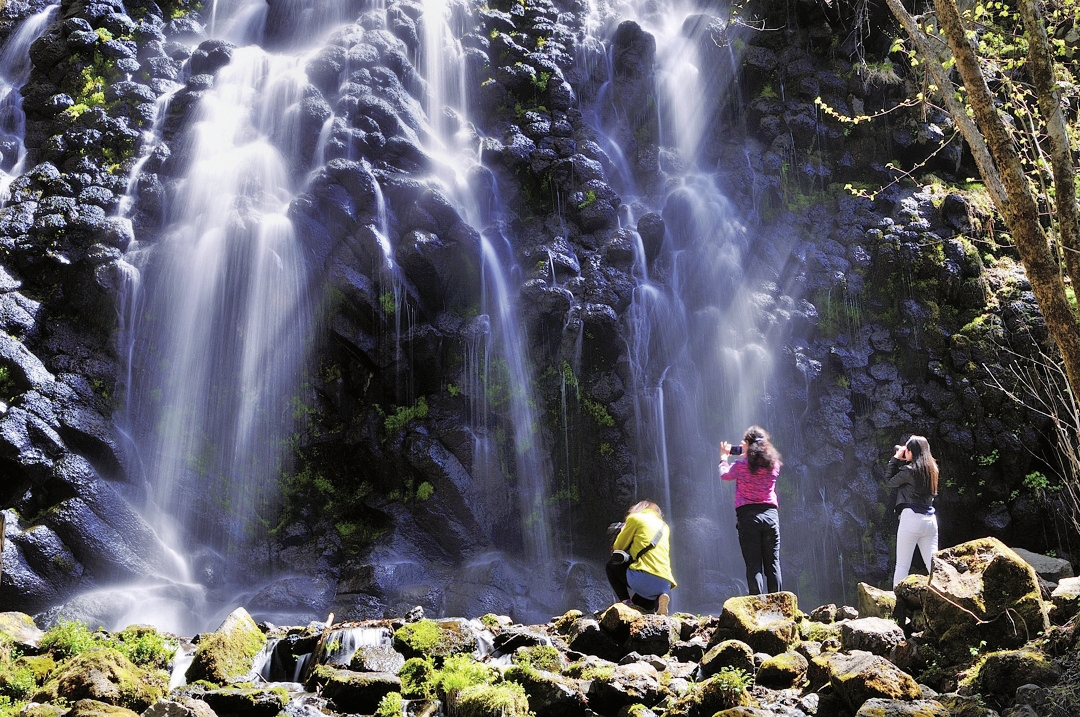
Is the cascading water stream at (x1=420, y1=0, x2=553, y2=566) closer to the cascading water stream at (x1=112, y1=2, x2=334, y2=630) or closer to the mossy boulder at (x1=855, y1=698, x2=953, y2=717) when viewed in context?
the cascading water stream at (x1=112, y1=2, x2=334, y2=630)

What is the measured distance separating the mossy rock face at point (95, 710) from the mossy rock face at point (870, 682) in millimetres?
4755

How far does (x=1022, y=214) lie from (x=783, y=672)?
3.61 m

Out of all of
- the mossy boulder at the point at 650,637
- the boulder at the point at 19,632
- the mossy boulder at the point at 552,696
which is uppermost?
the boulder at the point at 19,632

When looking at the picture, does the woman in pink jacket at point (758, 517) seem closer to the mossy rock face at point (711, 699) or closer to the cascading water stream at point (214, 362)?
the mossy rock face at point (711, 699)

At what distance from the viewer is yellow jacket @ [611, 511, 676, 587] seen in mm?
7613

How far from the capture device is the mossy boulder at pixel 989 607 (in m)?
5.13

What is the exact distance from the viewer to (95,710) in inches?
197

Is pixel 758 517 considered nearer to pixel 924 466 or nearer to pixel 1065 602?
pixel 924 466

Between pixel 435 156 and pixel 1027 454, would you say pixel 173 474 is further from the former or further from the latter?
pixel 1027 454

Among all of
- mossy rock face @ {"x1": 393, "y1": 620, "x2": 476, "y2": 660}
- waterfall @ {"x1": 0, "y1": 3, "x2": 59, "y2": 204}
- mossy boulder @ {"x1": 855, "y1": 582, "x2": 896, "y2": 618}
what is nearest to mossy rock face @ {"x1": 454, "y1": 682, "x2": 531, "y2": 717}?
mossy rock face @ {"x1": 393, "y1": 620, "x2": 476, "y2": 660}

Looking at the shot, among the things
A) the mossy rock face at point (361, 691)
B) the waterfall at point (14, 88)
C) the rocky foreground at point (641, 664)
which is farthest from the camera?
the waterfall at point (14, 88)

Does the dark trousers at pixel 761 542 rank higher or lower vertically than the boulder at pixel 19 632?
higher

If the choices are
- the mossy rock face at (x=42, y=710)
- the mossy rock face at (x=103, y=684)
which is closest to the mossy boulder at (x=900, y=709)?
the mossy rock face at (x=103, y=684)

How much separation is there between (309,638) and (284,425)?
7376mm
